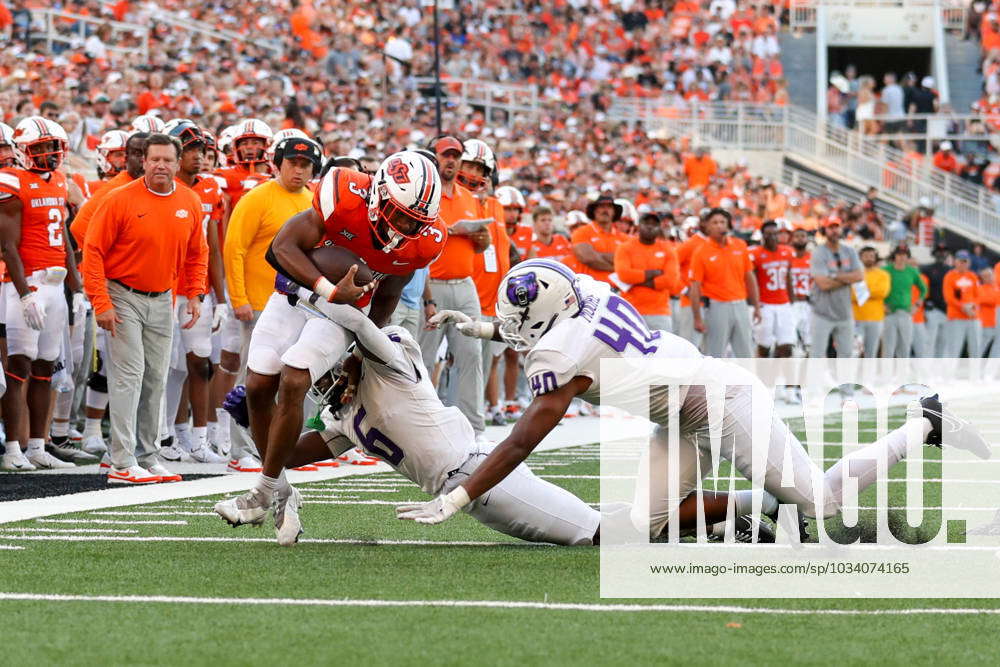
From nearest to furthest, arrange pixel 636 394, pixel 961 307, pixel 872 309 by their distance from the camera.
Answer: pixel 636 394, pixel 872 309, pixel 961 307

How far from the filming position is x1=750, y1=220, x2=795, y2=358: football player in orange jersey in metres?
15.9

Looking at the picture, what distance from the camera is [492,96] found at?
26734 millimetres

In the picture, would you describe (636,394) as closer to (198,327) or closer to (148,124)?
(198,327)

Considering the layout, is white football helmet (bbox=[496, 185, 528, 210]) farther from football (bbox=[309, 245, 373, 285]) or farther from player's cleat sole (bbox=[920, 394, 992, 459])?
player's cleat sole (bbox=[920, 394, 992, 459])

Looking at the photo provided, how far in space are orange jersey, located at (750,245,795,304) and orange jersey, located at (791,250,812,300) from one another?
51 centimetres

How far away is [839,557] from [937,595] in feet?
2.54

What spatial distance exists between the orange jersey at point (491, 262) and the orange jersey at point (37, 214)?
3244mm

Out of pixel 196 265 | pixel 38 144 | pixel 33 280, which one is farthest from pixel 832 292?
pixel 38 144

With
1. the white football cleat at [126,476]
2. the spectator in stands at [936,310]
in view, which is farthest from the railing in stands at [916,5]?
the white football cleat at [126,476]

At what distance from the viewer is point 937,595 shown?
202 inches

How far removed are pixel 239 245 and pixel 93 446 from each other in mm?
1879

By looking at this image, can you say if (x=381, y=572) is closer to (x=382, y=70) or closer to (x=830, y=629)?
Result: (x=830, y=629)

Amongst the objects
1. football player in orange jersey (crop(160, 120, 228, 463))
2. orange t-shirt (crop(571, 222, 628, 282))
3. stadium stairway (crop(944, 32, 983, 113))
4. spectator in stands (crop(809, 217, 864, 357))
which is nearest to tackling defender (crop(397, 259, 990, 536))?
football player in orange jersey (crop(160, 120, 228, 463))

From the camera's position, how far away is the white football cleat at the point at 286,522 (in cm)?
624
